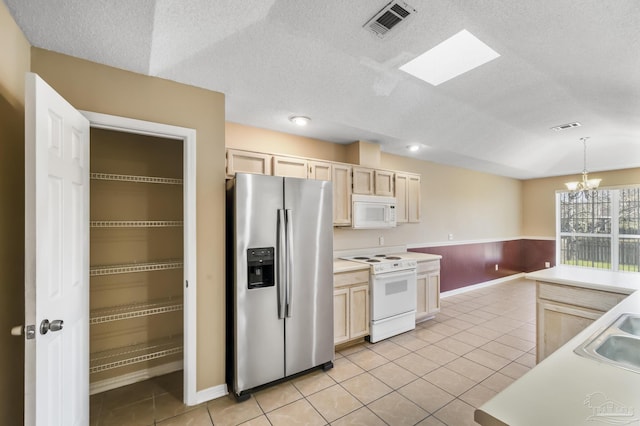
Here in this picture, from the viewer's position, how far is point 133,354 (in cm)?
250

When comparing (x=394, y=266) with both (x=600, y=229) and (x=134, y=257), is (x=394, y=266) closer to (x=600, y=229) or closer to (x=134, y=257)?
(x=134, y=257)

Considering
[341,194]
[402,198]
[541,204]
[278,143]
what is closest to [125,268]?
[278,143]

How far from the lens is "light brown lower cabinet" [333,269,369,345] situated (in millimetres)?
3082

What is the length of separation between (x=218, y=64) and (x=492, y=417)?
2.57m

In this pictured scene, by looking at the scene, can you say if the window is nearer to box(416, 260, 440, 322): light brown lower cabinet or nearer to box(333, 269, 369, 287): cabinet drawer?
box(416, 260, 440, 322): light brown lower cabinet

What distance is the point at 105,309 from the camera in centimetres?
243

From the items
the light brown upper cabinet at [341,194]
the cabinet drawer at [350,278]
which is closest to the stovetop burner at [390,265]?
the cabinet drawer at [350,278]

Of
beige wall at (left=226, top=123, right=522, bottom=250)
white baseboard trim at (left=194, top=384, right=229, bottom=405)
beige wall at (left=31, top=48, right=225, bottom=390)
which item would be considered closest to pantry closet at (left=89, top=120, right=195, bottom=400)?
beige wall at (left=31, top=48, right=225, bottom=390)

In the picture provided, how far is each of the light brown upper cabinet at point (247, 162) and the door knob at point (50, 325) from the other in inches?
65.2

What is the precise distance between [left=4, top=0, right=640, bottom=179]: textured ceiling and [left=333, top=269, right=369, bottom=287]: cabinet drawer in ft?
5.61

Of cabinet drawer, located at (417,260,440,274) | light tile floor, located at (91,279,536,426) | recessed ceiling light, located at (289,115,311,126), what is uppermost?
recessed ceiling light, located at (289,115,311,126)

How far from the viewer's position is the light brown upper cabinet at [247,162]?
8.93 ft

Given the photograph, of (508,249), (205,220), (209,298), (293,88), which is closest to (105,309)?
(209,298)

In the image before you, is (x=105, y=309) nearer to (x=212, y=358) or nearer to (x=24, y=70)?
(x=212, y=358)
